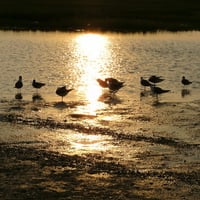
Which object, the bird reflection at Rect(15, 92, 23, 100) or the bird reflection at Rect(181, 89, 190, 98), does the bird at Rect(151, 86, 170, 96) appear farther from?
the bird reflection at Rect(15, 92, 23, 100)

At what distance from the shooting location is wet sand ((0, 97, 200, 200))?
1138cm

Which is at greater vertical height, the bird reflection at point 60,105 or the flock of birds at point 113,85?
the flock of birds at point 113,85

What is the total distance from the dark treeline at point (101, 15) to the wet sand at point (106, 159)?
35.8 meters

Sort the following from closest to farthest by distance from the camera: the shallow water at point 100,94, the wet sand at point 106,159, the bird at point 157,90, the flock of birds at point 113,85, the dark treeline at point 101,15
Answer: the wet sand at point 106,159 < the shallow water at point 100,94 < the flock of birds at point 113,85 < the bird at point 157,90 < the dark treeline at point 101,15

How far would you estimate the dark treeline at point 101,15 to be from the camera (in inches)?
2222

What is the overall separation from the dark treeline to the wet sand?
118ft

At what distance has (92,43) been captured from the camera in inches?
1801

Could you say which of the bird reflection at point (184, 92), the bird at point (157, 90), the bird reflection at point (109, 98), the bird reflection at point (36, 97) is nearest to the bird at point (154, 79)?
the bird reflection at point (184, 92)

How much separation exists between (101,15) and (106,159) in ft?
179

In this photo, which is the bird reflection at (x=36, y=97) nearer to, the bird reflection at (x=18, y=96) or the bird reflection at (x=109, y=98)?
the bird reflection at (x=18, y=96)

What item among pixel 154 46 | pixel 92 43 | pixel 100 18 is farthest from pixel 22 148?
pixel 100 18

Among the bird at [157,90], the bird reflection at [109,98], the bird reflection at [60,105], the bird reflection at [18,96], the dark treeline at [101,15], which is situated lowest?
the bird reflection at [109,98]

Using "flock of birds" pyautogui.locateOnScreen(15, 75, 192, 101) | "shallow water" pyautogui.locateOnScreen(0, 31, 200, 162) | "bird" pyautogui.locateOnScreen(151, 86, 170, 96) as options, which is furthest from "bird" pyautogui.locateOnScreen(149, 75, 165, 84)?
"bird" pyautogui.locateOnScreen(151, 86, 170, 96)

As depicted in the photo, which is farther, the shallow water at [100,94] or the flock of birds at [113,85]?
the flock of birds at [113,85]
